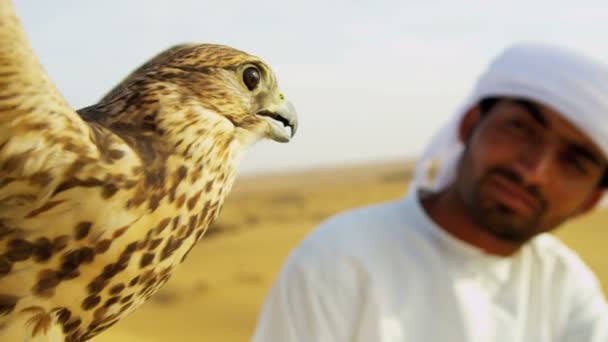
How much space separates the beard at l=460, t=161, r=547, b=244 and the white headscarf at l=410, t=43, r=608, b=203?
42 cm

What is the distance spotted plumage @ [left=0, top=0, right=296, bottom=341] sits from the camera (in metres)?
0.69

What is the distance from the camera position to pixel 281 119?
1.08 m

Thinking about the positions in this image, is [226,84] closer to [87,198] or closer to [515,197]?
[87,198]

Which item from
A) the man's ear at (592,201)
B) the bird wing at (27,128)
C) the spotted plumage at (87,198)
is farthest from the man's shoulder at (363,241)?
the bird wing at (27,128)

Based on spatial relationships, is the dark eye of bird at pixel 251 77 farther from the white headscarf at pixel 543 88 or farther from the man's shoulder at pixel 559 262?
the man's shoulder at pixel 559 262

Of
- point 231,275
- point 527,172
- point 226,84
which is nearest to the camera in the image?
point 226,84

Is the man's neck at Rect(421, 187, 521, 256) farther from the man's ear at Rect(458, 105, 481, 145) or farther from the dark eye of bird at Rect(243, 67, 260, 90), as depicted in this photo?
the dark eye of bird at Rect(243, 67, 260, 90)

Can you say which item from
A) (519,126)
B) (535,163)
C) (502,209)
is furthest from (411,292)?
(519,126)

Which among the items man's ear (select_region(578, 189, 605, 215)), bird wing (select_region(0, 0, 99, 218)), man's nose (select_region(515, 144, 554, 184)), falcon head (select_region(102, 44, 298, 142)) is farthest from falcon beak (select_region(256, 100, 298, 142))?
man's ear (select_region(578, 189, 605, 215))

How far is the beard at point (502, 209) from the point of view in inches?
112

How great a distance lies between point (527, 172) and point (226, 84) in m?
2.18

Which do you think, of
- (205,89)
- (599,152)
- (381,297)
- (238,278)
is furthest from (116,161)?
(238,278)

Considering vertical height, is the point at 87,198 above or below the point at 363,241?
above

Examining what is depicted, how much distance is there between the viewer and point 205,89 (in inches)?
36.0
